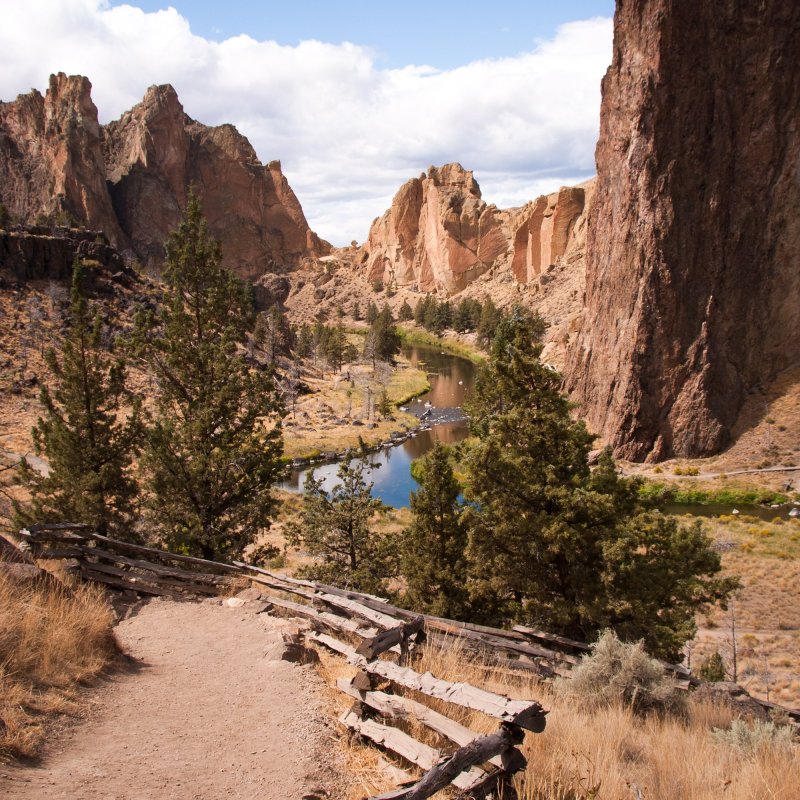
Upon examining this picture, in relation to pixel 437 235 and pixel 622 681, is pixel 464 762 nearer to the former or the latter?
pixel 622 681

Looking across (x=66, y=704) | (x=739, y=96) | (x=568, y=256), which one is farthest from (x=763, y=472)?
(x=568, y=256)

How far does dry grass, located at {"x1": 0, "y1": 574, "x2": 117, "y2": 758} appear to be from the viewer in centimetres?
467

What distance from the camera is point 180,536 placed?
1389 cm

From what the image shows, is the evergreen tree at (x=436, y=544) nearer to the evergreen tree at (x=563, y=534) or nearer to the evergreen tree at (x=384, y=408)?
the evergreen tree at (x=563, y=534)

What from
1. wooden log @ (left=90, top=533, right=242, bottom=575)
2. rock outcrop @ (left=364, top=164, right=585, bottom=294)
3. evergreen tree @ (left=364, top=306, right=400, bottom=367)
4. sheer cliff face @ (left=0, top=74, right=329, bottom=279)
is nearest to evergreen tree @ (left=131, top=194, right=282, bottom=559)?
wooden log @ (left=90, top=533, right=242, bottom=575)

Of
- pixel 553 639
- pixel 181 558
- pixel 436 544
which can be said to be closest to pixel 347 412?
pixel 436 544

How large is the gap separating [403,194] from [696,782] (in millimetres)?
171136

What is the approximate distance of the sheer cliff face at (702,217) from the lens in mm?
43719

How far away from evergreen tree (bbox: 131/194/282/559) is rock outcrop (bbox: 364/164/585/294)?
116m

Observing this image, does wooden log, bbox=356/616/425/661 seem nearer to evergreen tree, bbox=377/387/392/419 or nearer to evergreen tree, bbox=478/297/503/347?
evergreen tree, bbox=377/387/392/419

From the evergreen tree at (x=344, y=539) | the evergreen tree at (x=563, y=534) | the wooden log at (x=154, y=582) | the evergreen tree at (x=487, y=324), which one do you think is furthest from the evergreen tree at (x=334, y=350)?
the wooden log at (x=154, y=582)

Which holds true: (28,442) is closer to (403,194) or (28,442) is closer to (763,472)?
(763,472)

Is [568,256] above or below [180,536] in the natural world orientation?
above

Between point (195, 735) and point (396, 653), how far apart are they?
2668 mm
